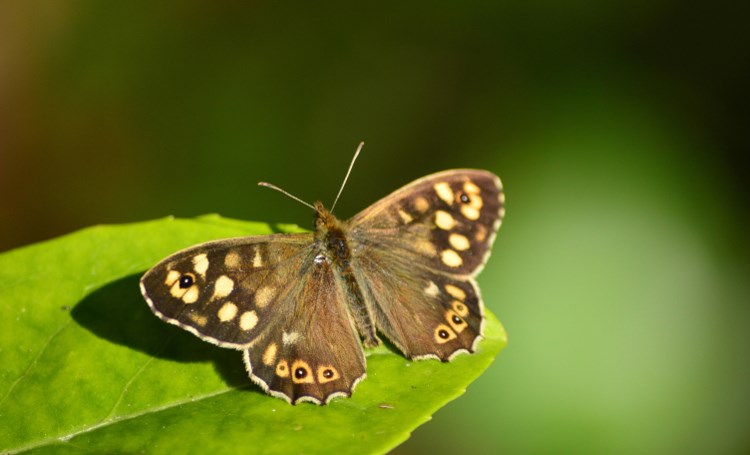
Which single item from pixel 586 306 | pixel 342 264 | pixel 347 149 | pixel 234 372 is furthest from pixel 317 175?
pixel 234 372

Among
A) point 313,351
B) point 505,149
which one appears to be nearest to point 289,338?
point 313,351

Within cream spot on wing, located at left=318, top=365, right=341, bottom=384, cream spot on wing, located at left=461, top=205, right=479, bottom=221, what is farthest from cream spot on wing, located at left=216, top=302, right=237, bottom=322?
cream spot on wing, located at left=461, top=205, right=479, bottom=221

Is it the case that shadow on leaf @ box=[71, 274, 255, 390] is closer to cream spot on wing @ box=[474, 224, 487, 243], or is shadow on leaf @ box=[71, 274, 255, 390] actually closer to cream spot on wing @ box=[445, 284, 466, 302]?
cream spot on wing @ box=[445, 284, 466, 302]

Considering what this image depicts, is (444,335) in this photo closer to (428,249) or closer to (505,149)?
(428,249)

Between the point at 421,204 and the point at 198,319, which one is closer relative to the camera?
the point at 198,319

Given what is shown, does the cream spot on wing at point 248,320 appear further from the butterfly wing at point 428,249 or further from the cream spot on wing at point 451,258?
the cream spot on wing at point 451,258
